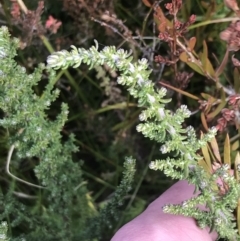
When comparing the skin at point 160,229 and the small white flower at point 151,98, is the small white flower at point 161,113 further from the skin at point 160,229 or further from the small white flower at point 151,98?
the skin at point 160,229

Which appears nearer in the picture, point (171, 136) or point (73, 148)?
point (171, 136)

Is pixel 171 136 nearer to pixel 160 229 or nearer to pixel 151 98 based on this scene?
pixel 151 98

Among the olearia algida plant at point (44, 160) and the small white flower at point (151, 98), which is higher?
the small white flower at point (151, 98)

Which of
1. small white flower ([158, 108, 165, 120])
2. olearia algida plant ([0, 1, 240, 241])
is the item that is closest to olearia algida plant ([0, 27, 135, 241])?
olearia algida plant ([0, 1, 240, 241])

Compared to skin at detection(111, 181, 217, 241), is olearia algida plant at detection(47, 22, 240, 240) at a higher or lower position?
higher

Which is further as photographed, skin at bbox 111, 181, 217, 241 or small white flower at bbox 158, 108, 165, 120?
skin at bbox 111, 181, 217, 241

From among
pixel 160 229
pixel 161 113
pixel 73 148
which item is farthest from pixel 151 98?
pixel 73 148

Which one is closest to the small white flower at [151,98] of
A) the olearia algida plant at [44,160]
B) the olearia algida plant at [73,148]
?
the olearia algida plant at [73,148]

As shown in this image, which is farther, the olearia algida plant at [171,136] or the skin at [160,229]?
the skin at [160,229]

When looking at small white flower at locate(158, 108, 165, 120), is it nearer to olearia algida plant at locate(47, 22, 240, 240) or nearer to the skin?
olearia algida plant at locate(47, 22, 240, 240)
